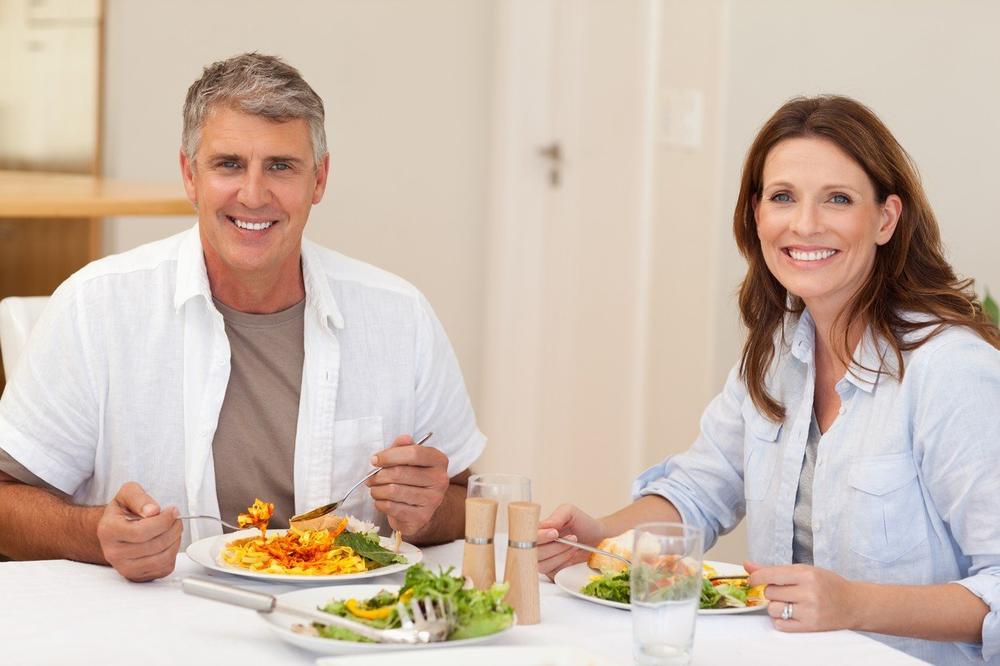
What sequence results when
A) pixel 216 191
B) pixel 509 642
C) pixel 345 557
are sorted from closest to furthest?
pixel 509 642 → pixel 345 557 → pixel 216 191

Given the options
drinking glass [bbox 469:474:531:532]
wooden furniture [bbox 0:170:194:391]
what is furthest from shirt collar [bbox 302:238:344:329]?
wooden furniture [bbox 0:170:194:391]

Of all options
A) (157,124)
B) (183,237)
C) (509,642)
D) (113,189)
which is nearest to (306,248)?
(183,237)

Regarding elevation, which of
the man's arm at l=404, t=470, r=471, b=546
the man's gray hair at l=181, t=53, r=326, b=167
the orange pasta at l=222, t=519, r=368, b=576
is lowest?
the man's arm at l=404, t=470, r=471, b=546

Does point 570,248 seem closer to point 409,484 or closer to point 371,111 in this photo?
point 371,111

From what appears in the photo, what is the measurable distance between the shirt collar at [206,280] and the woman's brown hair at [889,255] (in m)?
0.67

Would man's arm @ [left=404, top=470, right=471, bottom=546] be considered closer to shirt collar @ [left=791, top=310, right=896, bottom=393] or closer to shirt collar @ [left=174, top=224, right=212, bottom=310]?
shirt collar @ [left=174, top=224, right=212, bottom=310]

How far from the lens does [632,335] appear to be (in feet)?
13.7

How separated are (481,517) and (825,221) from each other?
2.43 ft

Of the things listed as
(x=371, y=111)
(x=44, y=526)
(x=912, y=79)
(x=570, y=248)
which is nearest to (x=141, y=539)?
(x=44, y=526)

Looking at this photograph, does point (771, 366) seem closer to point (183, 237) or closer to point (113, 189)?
point (183, 237)

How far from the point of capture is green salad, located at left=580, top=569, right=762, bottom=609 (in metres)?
1.64

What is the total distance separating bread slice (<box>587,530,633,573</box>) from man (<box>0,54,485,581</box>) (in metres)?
0.29

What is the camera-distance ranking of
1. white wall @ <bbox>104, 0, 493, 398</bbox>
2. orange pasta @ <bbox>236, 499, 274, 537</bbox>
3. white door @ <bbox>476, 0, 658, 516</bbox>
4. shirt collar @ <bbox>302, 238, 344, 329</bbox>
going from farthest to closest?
white wall @ <bbox>104, 0, 493, 398</bbox> → white door @ <bbox>476, 0, 658, 516</bbox> → shirt collar @ <bbox>302, 238, 344, 329</bbox> → orange pasta @ <bbox>236, 499, 274, 537</bbox>

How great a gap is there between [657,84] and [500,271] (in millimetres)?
986
